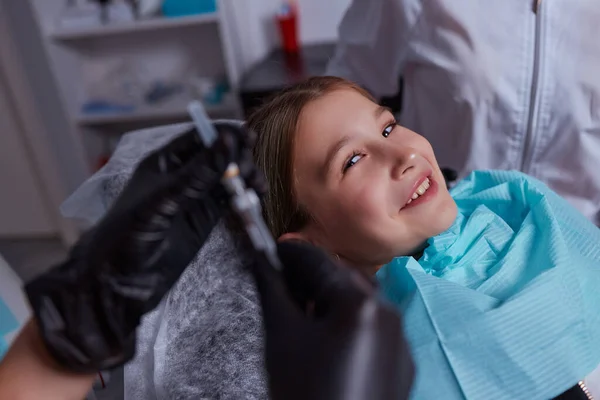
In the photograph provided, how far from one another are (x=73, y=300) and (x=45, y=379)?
10 centimetres

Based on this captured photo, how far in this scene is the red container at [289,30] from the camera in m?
2.25

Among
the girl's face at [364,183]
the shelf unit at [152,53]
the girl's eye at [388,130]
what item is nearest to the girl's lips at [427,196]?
the girl's face at [364,183]

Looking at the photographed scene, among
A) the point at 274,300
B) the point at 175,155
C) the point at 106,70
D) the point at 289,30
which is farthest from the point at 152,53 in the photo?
the point at 274,300

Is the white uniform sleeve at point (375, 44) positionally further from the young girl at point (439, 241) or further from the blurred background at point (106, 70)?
the blurred background at point (106, 70)

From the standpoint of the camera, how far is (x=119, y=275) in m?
0.53

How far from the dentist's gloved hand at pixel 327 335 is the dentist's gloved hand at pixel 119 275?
0.12 m

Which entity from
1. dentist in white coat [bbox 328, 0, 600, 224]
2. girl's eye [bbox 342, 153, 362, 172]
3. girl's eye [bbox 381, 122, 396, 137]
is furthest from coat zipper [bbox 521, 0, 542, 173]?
girl's eye [bbox 342, 153, 362, 172]

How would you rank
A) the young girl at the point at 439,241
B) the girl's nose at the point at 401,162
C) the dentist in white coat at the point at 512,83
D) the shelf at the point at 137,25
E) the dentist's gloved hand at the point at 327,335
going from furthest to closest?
1. the shelf at the point at 137,25
2. the dentist in white coat at the point at 512,83
3. the girl's nose at the point at 401,162
4. the young girl at the point at 439,241
5. the dentist's gloved hand at the point at 327,335

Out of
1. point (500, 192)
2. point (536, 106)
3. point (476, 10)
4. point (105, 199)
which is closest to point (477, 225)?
point (500, 192)

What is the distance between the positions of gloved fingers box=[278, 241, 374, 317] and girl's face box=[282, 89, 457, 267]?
254 millimetres

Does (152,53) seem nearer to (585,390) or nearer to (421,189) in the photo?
(421,189)

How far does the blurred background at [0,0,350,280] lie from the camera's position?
2242mm

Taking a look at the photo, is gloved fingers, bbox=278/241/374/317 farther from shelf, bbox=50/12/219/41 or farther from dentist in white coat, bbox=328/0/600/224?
shelf, bbox=50/12/219/41

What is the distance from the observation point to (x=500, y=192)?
1.01 metres
